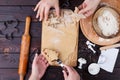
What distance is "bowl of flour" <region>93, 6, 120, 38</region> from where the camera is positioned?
52.8 inches

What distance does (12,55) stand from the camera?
1.36 metres

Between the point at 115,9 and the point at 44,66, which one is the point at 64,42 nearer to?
the point at 44,66

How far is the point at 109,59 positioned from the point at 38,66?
0.29m

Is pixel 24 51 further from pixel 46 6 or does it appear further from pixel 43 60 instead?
pixel 46 6

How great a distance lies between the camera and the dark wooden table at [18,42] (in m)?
1.34

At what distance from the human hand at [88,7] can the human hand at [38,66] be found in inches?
9.6

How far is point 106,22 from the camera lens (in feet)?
4.43

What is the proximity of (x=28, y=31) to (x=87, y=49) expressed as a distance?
253mm

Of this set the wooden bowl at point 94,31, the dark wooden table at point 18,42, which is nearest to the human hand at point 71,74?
the dark wooden table at point 18,42

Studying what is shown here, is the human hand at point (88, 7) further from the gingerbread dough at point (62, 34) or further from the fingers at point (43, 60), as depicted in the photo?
the fingers at point (43, 60)

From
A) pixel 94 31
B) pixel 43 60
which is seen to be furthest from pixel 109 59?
pixel 43 60

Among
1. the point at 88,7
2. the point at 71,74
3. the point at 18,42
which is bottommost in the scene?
the point at 71,74

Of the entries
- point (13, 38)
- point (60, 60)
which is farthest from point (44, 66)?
point (13, 38)

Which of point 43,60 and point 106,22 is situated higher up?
point 106,22
